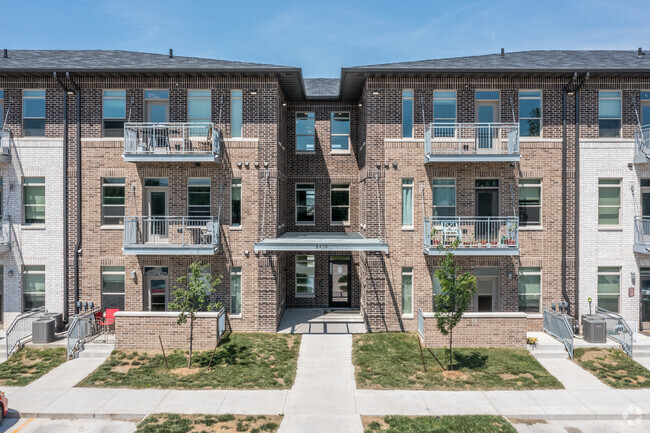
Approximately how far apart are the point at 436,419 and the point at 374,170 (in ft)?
28.4

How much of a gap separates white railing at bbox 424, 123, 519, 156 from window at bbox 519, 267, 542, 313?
458 cm

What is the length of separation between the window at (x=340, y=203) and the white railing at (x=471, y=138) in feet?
16.8

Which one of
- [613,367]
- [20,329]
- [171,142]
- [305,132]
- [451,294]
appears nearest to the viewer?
Answer: [451,294]

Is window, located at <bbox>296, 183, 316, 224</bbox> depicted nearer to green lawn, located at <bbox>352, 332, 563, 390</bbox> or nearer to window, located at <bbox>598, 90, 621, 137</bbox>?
green lawn, located at <bbox>352, 332, 563, 390</bbox>

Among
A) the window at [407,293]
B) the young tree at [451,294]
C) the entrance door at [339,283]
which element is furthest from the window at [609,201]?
the entrance door at [339,283]

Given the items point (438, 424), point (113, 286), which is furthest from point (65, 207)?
point (438, 424)

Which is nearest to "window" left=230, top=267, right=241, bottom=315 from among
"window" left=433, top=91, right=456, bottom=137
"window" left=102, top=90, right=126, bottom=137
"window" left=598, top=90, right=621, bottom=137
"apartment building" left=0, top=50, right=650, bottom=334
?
"apartment building" left=0, top=50, right=650, bottom=334

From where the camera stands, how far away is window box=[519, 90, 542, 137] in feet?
48.4

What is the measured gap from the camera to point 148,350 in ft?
41.2

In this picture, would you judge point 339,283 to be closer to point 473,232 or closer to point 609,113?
A: point 473,232

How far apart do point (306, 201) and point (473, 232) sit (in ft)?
25.4

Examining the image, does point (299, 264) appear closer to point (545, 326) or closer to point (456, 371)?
point (456, 371)

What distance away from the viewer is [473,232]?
14.4 metres

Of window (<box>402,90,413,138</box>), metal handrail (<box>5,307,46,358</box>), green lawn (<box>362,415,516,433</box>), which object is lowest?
green lawn (<box>362,415,516,433</box>)
